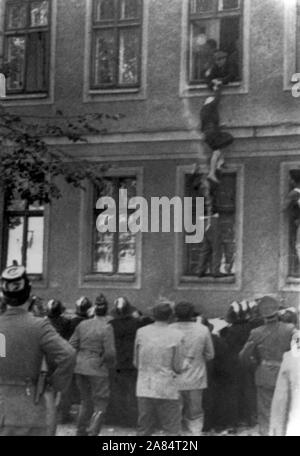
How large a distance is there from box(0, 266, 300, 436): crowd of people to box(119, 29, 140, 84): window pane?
1.60 metres

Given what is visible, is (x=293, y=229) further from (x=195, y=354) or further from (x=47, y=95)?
(x=47, y=95)

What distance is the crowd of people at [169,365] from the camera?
4.47 metres

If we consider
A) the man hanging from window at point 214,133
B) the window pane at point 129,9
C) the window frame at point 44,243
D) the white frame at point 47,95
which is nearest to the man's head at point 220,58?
the man hanging from window at point 214,133

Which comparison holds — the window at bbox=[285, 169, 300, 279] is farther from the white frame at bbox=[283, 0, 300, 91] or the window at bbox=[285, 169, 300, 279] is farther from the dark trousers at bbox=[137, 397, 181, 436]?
the dark trousers at bbox=[137, 397, 181, 436]

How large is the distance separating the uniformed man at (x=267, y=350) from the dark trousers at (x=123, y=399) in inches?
31.0

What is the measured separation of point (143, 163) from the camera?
500 centimetres

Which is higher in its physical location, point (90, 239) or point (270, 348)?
point (90, 239)

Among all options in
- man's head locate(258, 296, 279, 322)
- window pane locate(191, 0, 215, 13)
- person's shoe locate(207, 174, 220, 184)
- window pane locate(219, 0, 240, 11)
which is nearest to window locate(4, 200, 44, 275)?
person's shoe locate(207, 174, 220, 184)

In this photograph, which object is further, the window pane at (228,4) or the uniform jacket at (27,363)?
the window pane at (228,4)

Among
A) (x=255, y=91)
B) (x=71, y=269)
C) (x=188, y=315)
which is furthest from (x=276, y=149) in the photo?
(x=71, y=269)

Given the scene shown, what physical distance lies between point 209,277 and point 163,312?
41 centimetres

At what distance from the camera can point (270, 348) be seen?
15.2 feet

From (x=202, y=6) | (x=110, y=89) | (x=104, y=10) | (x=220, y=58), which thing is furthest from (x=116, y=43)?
(x=220, y=58)

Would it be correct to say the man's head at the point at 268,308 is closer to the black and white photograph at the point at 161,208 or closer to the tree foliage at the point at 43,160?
the black and white photograph at the point at 161,208
